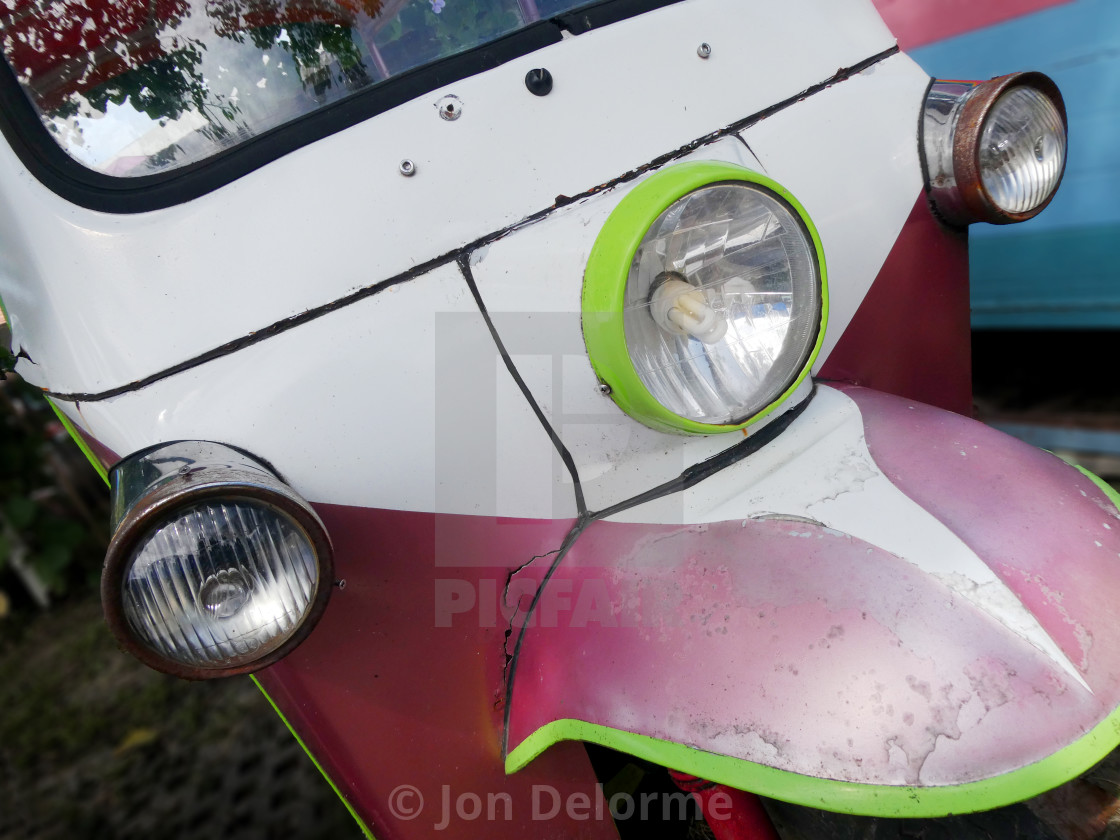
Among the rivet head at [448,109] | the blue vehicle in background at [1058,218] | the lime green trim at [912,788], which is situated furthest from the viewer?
the blue vehicle in background at [1058,218]

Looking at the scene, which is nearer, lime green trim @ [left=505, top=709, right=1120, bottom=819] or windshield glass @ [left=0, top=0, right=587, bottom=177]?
lime green trim @ [left=505, top=709, right=1120, bottom=819]

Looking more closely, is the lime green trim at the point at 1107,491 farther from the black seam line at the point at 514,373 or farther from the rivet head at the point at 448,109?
the rivet head at the point at 448,109

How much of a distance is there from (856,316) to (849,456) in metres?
0.41

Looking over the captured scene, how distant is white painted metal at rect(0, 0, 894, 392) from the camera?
1.16 meters

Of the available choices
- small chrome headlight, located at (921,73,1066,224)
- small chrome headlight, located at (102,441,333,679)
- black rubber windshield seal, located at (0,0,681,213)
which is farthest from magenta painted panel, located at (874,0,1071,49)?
small chrome headlight, located at (102,441,333,679)

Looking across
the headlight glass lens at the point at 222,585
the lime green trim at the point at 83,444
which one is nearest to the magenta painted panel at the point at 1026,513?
the headlight glass lens at the point at 222,585

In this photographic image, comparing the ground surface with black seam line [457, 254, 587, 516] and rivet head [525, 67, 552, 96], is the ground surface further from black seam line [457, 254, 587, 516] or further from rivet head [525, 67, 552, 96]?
rivet head [525, 67, 552, 96]

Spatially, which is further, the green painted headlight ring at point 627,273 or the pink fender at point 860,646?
the green painted headlight ring at point 627,273

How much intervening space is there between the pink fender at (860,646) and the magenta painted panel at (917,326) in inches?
13.2

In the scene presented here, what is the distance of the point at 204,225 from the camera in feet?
3.85

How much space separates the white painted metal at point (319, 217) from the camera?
3.81 ft

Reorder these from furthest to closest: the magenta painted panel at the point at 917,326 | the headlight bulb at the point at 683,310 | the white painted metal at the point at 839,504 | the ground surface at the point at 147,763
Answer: the ground surface at the point at 147,763
the magenta painted panel at the point at 917,326
the headlight bulb at the point at 683,310
the white painted metal at the point at 839,504

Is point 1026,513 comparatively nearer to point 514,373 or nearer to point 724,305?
point 724,305

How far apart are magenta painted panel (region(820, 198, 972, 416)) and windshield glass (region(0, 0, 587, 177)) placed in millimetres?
952
